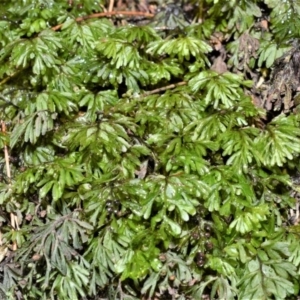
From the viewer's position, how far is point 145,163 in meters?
2.04

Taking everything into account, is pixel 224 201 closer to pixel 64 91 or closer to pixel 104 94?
pixel 104 94

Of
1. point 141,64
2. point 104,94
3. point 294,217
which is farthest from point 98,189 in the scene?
point 294,217

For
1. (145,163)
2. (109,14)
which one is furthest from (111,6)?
(145,163)

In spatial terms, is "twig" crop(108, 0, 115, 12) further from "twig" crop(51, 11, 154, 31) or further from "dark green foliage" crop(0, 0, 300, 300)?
"dark green foliage" crop(0, 0, 300, 300)

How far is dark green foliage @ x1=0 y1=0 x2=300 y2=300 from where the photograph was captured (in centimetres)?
189

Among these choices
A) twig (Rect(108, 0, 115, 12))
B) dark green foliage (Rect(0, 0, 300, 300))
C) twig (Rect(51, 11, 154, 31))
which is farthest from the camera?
twig (Rect(108, 0, 115, 12))

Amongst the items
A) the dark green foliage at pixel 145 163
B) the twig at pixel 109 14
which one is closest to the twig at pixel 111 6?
the twig at pixel 109 14

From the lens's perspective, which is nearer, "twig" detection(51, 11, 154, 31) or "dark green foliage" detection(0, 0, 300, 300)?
"dark green foliage" detection(0, 0, 300, 300)

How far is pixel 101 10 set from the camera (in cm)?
242

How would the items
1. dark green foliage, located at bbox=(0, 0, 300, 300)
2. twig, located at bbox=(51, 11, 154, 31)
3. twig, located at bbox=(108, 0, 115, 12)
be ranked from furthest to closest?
1. twig, located at bbox=(108, 0, 115, 12)
2. twig, located at bbox=(51, 11, 154, 31)
3. dark green foliage, located at bbox=(0, 0, 300, 300)

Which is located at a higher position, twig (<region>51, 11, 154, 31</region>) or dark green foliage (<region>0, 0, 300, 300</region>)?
twig (<region>51, 11, 154, 31</region>)

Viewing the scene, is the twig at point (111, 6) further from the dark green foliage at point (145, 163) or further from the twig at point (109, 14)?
the dark green foliage at point (145, 163)

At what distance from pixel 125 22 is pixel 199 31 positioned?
417 millimetres

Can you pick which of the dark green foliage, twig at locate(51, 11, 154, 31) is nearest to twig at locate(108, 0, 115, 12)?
twig at locate(51, 11, 154, 31)
